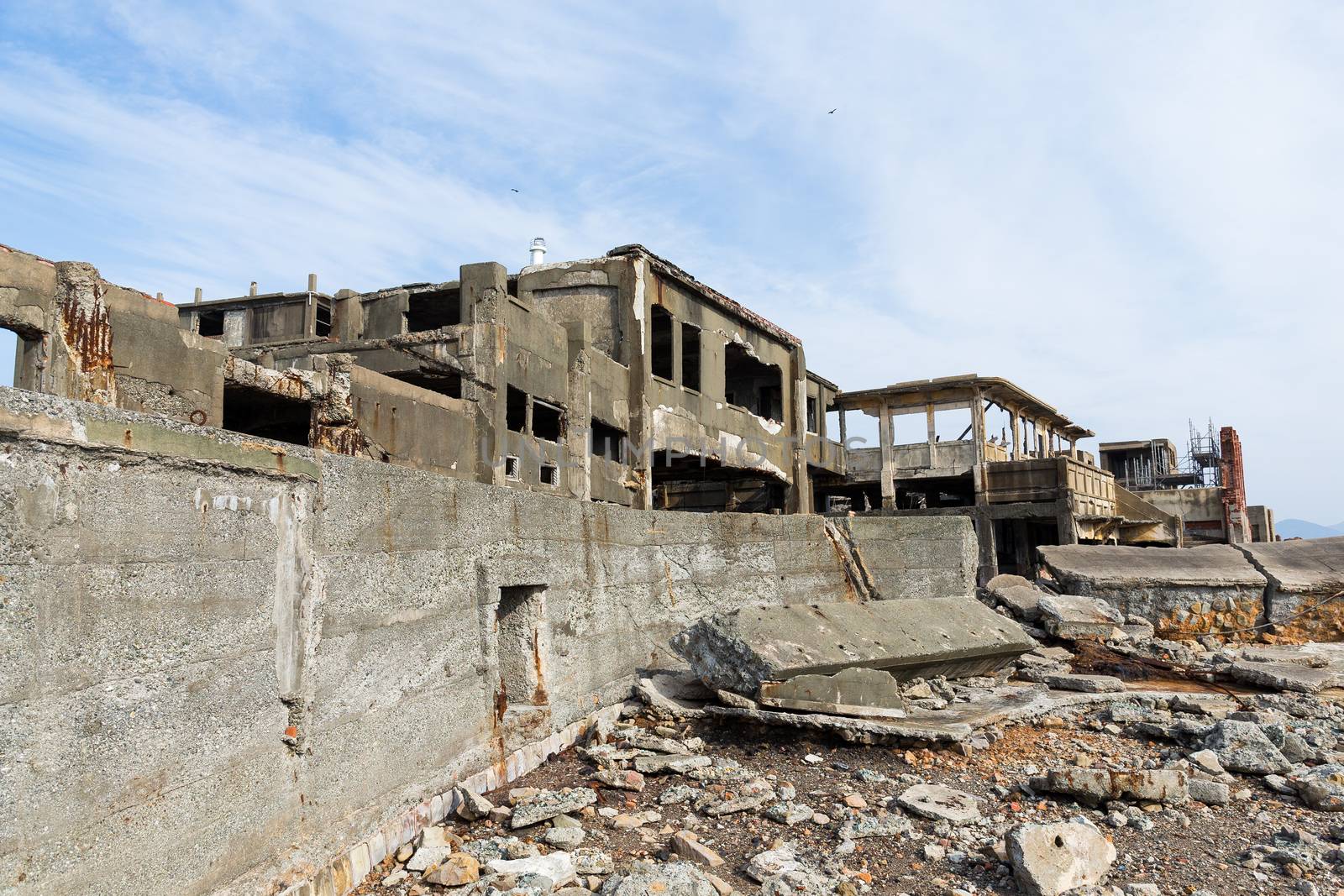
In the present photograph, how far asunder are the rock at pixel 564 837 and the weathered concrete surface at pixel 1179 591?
1042 centimetres

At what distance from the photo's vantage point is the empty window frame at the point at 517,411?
1367 centimetres

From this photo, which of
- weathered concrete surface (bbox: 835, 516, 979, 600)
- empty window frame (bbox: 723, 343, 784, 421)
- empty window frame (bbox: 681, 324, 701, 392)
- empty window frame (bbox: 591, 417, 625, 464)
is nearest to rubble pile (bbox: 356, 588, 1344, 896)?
weathered concrete surface (bbox: 835, 516, 979, 600)

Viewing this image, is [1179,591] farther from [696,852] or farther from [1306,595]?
[696,852]

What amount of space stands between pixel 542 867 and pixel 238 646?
1866 mm

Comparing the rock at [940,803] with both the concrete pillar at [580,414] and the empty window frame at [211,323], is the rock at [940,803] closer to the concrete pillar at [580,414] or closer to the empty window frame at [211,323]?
the concrete pillar at [580,414]

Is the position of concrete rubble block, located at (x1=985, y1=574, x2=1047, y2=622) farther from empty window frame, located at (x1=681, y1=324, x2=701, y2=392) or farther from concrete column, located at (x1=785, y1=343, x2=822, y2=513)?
concrete column, located at (x1=785, y1=343, x2=822, y2=513)

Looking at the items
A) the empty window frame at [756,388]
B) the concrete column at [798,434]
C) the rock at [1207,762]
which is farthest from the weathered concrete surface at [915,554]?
the empty window frame at [756,388]

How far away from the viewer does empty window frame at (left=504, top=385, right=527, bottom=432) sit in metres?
13.7

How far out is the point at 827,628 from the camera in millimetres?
7367

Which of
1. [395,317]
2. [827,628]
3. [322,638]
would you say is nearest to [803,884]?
[322,638]

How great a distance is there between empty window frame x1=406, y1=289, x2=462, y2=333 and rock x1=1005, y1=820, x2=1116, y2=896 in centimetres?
1266

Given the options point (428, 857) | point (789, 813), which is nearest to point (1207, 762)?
point (789, 813)

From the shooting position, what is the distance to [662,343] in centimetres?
1816

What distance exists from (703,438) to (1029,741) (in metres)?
11.9
